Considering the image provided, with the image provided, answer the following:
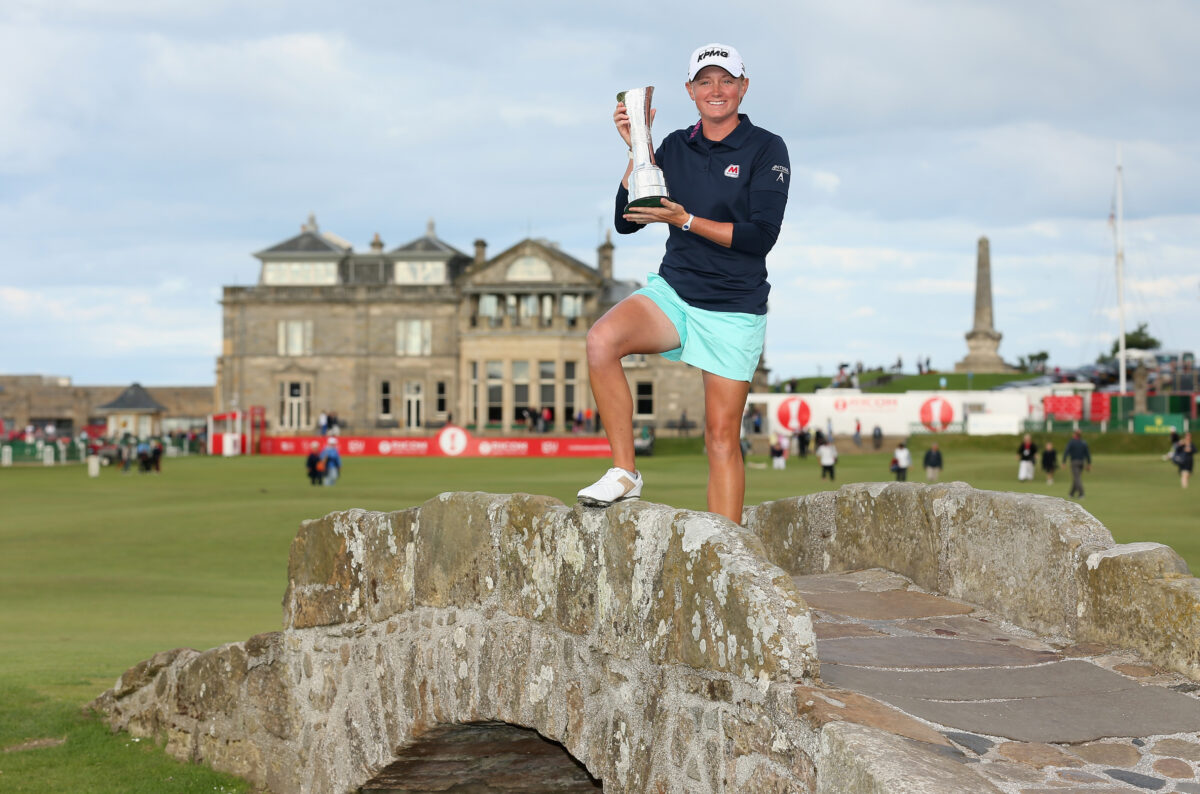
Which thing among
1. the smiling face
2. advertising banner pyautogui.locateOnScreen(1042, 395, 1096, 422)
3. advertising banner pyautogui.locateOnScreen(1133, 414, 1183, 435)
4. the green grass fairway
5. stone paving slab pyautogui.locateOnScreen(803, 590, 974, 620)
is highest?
the smiling face

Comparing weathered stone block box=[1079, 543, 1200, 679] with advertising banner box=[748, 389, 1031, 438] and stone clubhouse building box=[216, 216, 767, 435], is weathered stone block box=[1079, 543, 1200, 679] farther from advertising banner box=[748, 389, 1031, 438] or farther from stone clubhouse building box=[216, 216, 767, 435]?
stone clubhouse building box=[216, 216, 767, 435]

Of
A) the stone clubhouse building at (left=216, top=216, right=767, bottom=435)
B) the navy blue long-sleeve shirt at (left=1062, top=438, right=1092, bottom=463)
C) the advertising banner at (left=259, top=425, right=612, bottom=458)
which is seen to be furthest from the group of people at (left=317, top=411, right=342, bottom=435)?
the navy blue long-sleeve shirt at (left=1062, top=438, right=1092, bottom=463)

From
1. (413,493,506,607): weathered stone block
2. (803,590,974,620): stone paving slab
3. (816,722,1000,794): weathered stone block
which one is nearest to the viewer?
(816,722,1000,794): weathered stone block

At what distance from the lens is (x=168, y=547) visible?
21000 millimetres

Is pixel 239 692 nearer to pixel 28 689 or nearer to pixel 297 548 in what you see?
pixel 297 548

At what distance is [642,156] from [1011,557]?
2753 mm

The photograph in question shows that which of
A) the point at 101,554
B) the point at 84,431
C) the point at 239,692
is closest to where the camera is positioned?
the point at 239,692

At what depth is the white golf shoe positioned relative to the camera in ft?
17.6

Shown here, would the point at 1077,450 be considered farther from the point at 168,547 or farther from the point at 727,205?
the point at 727,205

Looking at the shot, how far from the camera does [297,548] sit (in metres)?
8.35

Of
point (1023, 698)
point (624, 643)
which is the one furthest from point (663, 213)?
point (1023, 698)

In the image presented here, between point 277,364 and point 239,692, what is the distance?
205ft

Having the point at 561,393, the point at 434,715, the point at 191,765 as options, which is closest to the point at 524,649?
the point at 434,715

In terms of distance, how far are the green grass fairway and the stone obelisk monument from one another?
120ft
